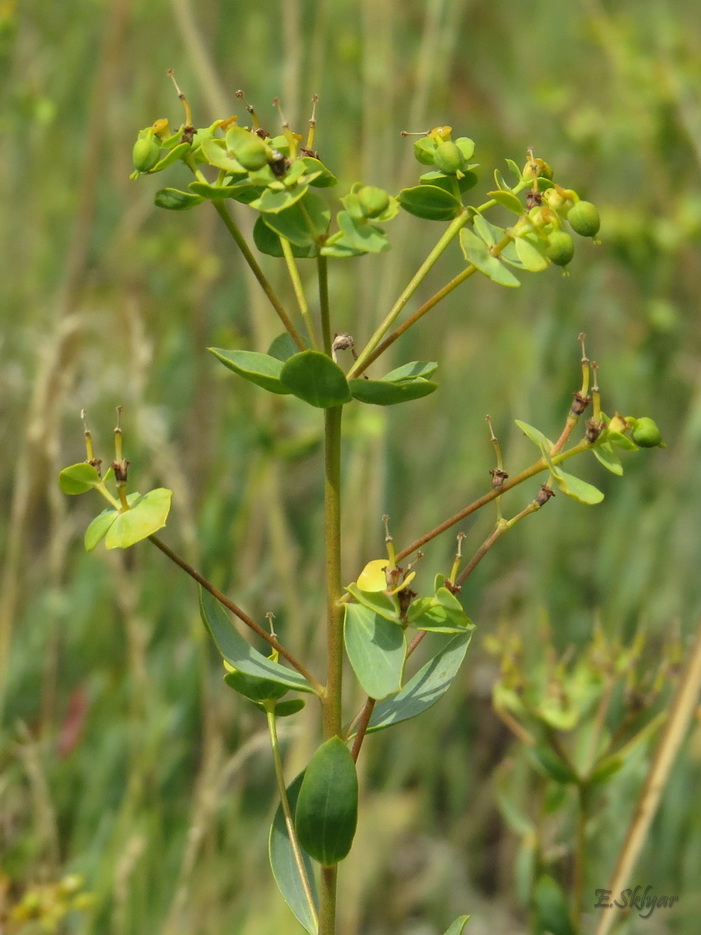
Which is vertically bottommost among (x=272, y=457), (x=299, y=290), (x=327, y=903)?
(x=272, y=457)

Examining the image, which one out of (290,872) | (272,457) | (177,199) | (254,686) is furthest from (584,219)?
(272,457)

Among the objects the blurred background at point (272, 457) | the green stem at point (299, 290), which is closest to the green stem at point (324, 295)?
the green stem at point (299, 290)

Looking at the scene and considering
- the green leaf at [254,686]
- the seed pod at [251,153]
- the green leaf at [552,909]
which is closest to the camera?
the seed pod at [251,153]

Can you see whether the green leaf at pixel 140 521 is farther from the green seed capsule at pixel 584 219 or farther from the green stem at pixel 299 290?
the green seed capsule at pixel 584 219

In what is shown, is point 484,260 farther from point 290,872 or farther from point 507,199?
point 290,872

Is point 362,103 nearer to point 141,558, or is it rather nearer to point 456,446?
point 456,446
